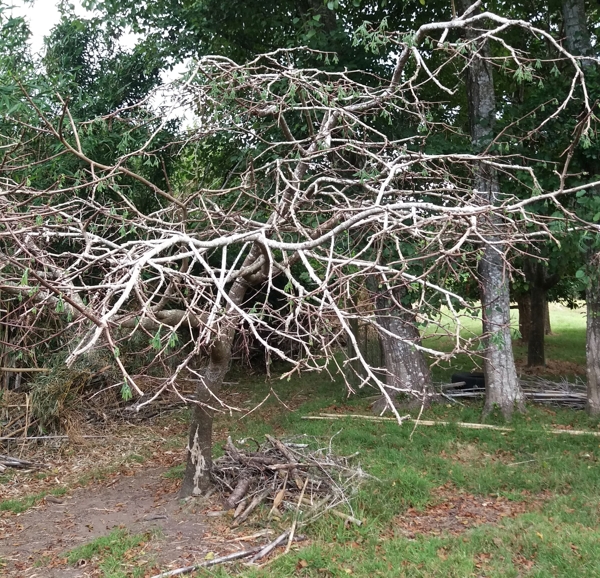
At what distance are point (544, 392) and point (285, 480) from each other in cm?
492

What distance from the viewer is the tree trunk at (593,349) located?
732 centimetres

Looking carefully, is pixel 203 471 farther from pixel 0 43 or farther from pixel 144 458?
pixel 0 43

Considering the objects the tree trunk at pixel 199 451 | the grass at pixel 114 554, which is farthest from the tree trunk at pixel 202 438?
the grass at pixel 114 554

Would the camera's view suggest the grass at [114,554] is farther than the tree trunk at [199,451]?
No

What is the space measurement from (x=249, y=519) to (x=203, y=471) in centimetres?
69

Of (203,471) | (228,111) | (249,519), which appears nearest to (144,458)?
(203,471)

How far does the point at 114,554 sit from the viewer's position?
427cm

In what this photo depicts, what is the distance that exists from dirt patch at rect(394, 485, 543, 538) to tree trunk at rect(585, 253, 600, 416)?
293 centimetres

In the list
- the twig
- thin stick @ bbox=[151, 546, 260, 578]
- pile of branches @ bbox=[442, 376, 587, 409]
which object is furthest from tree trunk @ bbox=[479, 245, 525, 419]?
thin stick @ bbox=[151, 546, 260, 578]

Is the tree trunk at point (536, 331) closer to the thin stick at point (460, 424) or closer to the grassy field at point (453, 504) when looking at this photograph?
the grassy field at point (453, 504)

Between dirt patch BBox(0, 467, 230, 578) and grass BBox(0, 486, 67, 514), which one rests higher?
dirt patch BBox(0, 467, 230, 578)

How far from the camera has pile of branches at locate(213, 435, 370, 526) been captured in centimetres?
471

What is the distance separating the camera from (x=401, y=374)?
26.6ft

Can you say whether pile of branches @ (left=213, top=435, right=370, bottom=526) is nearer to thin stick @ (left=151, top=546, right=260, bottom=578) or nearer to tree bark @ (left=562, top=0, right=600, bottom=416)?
thin stick @ (left=151, top=546, right=260, bottom=578)
